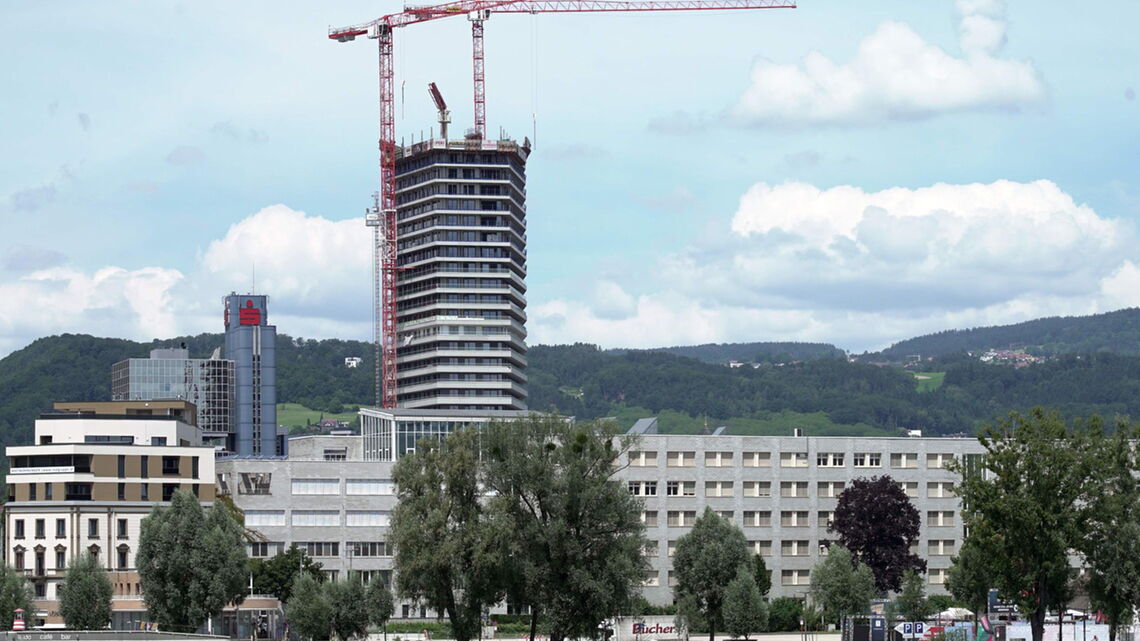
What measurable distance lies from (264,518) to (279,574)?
94.2 ft

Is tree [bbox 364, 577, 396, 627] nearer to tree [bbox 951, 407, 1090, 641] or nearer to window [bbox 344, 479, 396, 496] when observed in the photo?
tree [bbox 951, 407, 1090, 641]

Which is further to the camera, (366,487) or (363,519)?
(366,487)

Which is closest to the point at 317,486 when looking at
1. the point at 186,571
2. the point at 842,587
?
the point at 186,571

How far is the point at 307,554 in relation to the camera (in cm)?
18962

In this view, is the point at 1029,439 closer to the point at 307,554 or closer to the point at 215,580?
the point at 215,580

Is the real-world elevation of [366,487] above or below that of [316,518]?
above

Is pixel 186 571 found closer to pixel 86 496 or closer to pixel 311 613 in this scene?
pixel 311 613

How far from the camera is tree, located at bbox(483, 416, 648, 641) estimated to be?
11481cm

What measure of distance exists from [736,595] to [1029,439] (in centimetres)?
3631

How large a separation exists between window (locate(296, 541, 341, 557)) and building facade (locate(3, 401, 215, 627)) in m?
26.9

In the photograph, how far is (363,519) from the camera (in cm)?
19312

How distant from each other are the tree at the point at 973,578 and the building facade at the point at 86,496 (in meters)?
73.1

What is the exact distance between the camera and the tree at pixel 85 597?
136 meters

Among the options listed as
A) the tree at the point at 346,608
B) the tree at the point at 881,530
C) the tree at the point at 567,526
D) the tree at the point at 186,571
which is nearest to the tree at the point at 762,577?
the tree at the point at 881,530
